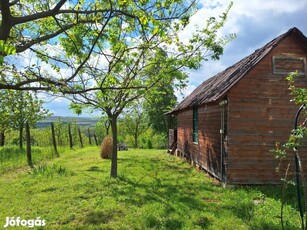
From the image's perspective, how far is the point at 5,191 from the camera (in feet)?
30.8

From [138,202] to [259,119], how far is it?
16.2 ft

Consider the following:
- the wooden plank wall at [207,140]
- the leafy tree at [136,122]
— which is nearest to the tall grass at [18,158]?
the wooden plank wall at [207,140]

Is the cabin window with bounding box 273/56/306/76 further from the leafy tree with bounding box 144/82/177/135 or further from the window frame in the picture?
the leafy tree with bounding box 144/82/177/135

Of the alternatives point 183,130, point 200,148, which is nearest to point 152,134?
point 183,130

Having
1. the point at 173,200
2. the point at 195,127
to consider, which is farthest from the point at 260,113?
the point at 195,127

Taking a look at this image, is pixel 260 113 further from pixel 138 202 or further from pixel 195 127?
pixel 195 127

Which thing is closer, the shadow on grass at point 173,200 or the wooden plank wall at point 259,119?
the shadow on grass at point 173,200

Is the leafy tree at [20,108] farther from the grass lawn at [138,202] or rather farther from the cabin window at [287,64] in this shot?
the cabin window at [287,64]

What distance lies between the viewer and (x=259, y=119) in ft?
31.6

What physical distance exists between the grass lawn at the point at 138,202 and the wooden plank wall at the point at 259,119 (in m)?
0.61

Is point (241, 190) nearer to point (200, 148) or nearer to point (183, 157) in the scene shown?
point (200, 148)

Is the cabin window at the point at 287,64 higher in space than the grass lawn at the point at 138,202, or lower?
higher

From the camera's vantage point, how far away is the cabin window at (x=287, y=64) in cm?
970

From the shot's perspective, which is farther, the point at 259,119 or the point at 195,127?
the point at 195,127
